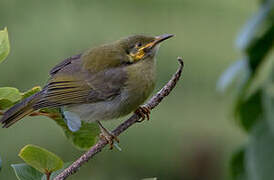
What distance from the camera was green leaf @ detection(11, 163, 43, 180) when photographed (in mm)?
1727

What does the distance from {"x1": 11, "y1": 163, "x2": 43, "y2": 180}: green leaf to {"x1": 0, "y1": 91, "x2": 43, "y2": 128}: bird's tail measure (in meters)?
0.55

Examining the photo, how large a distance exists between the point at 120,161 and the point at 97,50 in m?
3.24

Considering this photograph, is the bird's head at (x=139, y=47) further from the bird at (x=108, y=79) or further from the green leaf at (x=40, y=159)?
the green leaf at (x=40, y=159)

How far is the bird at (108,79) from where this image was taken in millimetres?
2885

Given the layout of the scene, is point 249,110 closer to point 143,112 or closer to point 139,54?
point 143,112

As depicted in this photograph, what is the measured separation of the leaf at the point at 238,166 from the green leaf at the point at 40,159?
4.18 ft

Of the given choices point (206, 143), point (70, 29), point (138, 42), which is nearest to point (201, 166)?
point (206, 143)

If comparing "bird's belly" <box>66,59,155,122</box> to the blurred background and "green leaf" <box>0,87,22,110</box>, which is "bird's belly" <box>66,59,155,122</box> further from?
the blurred background

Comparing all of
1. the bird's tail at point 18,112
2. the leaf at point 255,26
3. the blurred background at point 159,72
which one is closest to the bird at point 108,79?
the bird's tail at point 18,112

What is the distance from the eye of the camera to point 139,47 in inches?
121

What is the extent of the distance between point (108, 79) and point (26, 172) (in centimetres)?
130

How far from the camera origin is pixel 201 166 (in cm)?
608

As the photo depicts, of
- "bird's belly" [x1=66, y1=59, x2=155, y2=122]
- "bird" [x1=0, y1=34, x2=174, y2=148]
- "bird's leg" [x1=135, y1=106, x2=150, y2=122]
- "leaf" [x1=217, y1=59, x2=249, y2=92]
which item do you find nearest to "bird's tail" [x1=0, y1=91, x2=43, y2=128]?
"bird" [x1=0, y1=34, x2=174, y2=148]

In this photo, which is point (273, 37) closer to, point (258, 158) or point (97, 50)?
point (258, 158)
